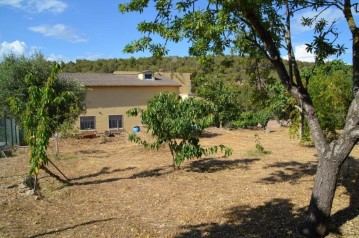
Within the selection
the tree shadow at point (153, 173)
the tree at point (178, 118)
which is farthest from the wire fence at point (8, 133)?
the tree at point (178, 118)

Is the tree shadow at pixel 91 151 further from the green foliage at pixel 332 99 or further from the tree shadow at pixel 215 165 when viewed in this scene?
the green foliage at pixel 332 99

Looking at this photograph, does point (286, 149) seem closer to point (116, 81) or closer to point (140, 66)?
point (116, 81)

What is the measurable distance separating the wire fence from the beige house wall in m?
10.6

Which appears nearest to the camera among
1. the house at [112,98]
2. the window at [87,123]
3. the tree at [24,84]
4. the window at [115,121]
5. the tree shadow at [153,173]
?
the tree shadow at [153,173]

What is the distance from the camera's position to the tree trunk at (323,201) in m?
5.40

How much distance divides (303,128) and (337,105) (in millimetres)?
2708

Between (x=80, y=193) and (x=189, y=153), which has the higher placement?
(x=189, y=153)

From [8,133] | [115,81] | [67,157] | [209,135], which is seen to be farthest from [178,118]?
[115,81]

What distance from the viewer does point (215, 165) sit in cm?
1155

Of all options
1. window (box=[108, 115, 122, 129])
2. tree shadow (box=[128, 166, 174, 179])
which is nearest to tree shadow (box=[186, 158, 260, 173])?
tree shadow (box=[128, 166, 174, 179])

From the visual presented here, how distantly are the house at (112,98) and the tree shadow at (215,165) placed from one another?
18636mm

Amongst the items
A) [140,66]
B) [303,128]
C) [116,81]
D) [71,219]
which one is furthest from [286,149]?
[140,66]

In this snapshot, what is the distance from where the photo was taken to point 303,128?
15945 millimetres

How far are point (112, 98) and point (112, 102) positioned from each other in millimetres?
343
